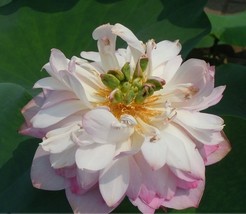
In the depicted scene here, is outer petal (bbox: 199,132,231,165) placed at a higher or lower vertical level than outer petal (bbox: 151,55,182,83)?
lower

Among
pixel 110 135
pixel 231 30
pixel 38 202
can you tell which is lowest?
pixel 231 30

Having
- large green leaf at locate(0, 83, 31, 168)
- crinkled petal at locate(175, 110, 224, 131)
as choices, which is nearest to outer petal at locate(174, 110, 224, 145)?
crinkled petal at locate(175, 110, 224, 131)

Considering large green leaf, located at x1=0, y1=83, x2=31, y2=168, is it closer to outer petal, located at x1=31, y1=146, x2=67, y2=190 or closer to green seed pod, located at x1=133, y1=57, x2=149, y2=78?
outer petal, located at x1=31, y1=146, x2=67, y2=190

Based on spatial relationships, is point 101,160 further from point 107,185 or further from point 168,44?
point 168,44

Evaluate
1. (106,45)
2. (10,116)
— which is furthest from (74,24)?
(106,45)

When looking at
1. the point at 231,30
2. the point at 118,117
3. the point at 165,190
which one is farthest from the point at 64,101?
the point at 231,30

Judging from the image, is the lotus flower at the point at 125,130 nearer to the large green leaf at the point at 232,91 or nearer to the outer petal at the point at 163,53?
the outer petal at the point at 163,53
